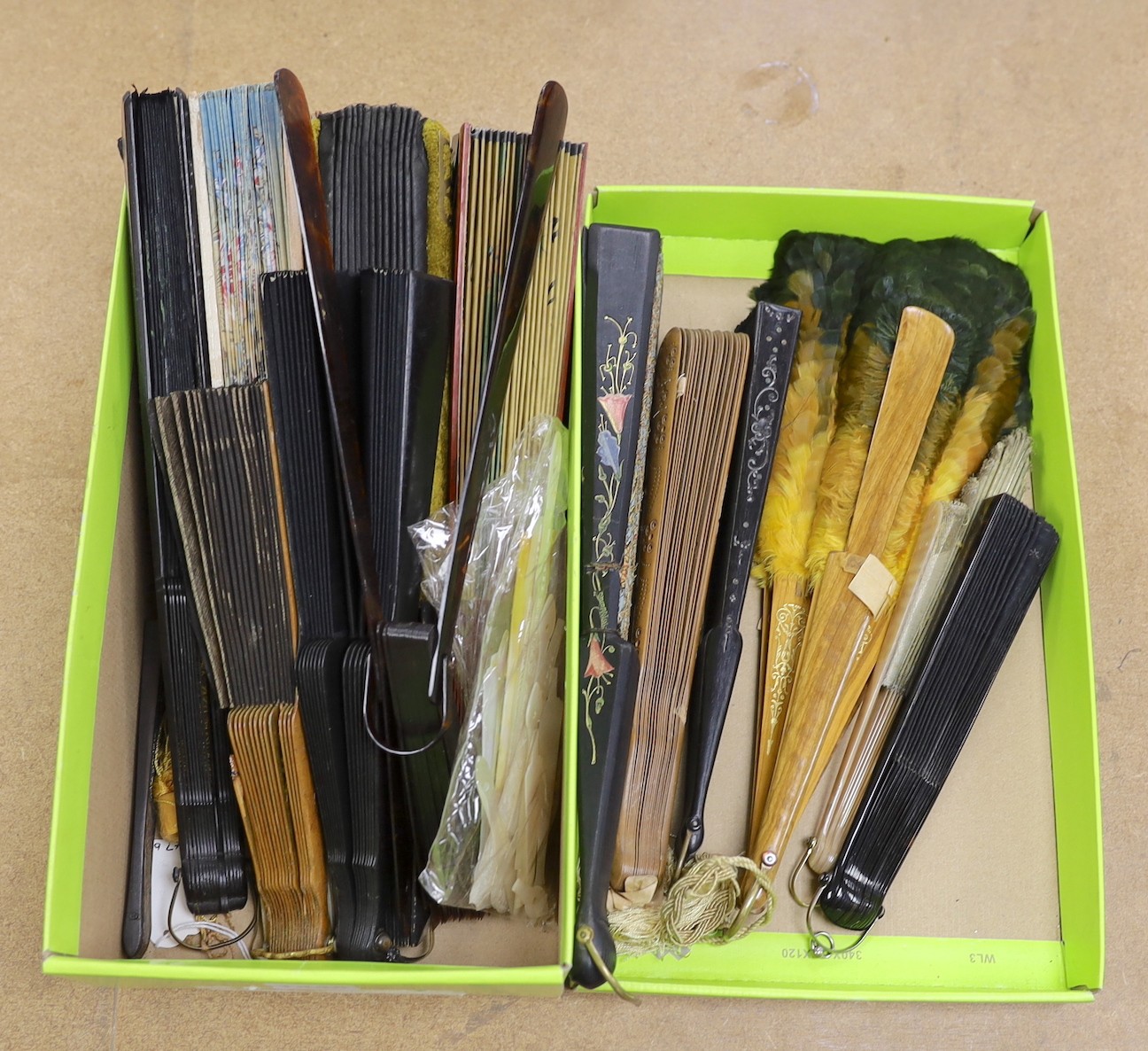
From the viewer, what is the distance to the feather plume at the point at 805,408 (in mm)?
977

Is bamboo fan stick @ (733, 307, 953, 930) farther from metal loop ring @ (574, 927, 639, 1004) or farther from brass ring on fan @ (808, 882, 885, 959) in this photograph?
metal loop ring @ (574, 927, 639, 1004)

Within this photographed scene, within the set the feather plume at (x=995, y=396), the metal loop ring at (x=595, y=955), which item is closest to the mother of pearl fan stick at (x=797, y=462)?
the feather plume at (x=995, y=396)

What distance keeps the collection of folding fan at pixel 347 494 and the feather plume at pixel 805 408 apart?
221 mm

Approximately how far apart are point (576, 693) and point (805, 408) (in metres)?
0.39

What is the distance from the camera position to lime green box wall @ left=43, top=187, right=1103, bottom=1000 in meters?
0.75

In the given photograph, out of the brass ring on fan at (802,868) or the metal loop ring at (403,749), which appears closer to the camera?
the metal loop ring at (403,749)

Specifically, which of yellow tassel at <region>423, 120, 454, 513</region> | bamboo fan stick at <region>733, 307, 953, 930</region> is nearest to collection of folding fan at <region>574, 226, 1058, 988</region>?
bamboo fan stick at <region>733, 307, 953, 930</region>

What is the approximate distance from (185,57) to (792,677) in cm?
101

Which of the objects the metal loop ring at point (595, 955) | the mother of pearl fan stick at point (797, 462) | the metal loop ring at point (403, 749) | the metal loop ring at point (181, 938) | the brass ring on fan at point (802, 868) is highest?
the mother of pearl fan stick at point (797, 462)

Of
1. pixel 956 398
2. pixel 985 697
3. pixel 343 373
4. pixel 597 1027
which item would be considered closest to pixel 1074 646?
pixel 985 697

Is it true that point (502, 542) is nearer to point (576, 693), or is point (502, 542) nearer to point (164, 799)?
point (576, 693)

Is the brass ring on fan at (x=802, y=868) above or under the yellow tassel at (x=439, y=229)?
under

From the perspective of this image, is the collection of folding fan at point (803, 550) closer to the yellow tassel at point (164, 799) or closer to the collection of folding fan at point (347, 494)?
the collection of folding fan at point (347, 494)

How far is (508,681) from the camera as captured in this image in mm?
848
